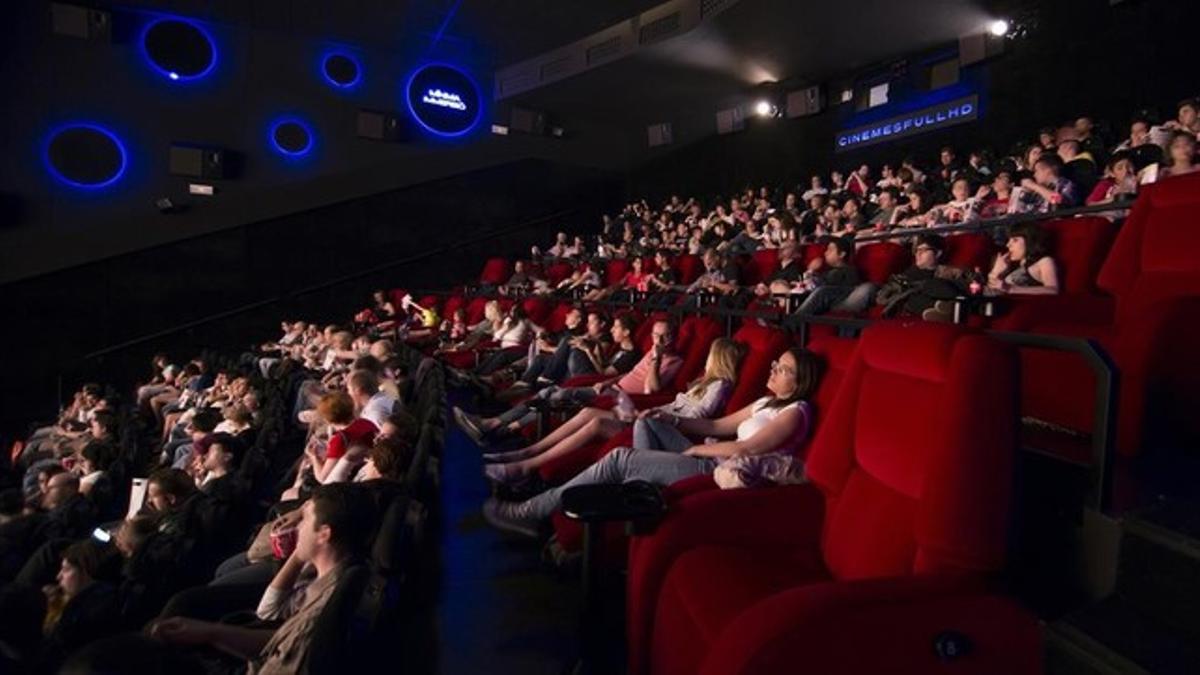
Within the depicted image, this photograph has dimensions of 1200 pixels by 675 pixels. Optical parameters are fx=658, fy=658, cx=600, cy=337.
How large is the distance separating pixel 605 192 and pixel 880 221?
5.31 meters

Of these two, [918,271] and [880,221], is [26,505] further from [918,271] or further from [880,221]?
[880,221]

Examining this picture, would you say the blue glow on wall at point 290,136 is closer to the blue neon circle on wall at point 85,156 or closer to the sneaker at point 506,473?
the blue neon circle on wall at point 85,156

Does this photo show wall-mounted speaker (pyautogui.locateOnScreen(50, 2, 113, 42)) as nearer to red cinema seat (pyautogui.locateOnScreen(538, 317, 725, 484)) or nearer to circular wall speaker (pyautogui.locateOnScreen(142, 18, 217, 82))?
circular wall speaker (pyautogui.locateOnScreen(142, 18, 217, 82))

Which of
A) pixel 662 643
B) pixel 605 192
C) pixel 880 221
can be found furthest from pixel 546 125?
pixel 662 643

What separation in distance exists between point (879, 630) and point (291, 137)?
7.77 meters

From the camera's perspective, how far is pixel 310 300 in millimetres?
7395

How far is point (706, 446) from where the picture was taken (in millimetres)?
1925

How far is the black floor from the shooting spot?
1465mm

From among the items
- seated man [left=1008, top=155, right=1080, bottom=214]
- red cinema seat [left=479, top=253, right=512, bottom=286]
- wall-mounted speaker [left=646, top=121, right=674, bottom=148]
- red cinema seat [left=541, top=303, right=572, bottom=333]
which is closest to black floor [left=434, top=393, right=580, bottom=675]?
red cinema seat [left=541, top=303, right=572, bottom=333]

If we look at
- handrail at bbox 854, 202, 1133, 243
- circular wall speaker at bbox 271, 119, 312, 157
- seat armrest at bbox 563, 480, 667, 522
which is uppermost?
circular wall speaker at bbox 271, 119, 312, 157

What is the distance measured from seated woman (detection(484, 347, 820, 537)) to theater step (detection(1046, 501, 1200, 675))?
0.76 metres

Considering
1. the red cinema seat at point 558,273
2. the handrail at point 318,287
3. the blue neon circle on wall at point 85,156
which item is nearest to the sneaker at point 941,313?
the red cinema seat at point 558,273

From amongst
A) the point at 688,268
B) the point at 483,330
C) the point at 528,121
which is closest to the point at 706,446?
the point at 688,268

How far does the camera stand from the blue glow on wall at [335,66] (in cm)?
729
